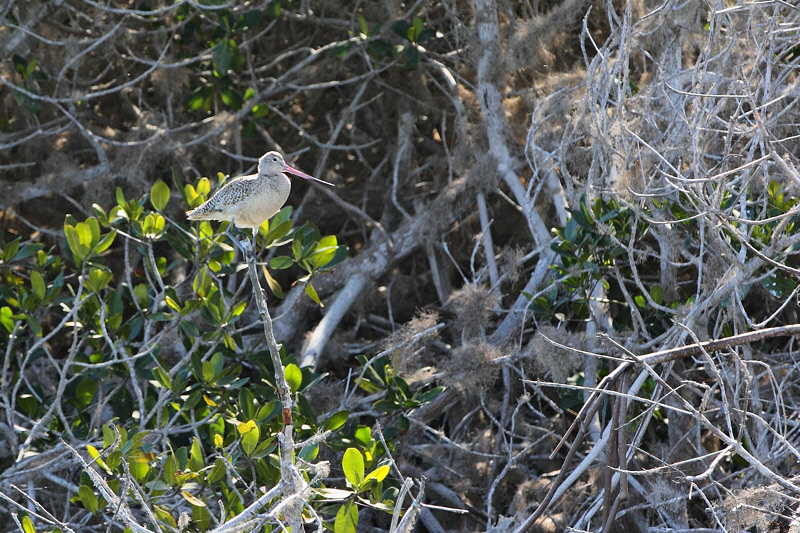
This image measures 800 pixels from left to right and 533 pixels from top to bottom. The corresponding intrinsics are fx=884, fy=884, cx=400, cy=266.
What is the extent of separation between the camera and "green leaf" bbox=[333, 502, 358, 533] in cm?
275

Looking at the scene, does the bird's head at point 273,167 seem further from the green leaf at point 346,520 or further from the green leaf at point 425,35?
the green leaf at point 425,35

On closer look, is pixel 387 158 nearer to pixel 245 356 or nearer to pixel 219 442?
pixel 245 356

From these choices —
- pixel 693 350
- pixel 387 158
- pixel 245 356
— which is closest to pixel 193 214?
pixel 245 356

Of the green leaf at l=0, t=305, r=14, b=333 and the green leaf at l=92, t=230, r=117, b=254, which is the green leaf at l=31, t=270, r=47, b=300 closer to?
the green leaf at l=0, t=305, r=14, b=333

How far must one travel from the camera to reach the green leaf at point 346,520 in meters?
2.75

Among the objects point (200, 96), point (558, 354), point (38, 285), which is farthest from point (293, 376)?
point (200, 96)

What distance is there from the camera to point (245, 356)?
3.64 metres

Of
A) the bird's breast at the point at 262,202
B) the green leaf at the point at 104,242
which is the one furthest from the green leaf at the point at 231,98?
the bird's breast at the point at 262,202

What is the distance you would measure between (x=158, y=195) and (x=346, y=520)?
1.59 m

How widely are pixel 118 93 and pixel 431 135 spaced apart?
6.15ft

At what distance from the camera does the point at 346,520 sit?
9.11 ft

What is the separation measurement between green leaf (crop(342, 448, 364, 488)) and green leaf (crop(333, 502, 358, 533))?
87 millimetres

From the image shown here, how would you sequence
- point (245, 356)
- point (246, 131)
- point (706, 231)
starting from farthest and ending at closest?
1. point (246, 131)
2. point (245, 356)
3. point (706, 231)

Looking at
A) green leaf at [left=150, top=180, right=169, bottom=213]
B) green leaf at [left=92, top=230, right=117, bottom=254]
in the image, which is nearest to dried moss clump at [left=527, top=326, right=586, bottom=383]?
green leaf at [left=150, top=180, right=169, bottom=213]
